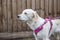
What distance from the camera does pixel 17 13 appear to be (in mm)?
7629

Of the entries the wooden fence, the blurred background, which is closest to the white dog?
the blurred background

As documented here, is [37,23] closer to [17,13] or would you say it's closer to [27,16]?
[27,16]

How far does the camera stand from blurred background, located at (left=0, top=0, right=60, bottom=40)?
756 centimetres

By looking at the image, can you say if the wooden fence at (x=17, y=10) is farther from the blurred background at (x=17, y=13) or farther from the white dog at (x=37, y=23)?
the white dog at (x=37, y=23)

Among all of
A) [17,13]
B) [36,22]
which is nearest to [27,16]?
[36,22]

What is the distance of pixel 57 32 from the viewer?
6.66m

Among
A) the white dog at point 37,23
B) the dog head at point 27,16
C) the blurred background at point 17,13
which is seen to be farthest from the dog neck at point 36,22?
the blurred background at point 17,13

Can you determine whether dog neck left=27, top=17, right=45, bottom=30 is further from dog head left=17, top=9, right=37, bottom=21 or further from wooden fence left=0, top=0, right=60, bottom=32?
wooden fence left=0, top=0, right=60, bottom=32

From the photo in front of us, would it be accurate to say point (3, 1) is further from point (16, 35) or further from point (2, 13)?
point (16, 35)

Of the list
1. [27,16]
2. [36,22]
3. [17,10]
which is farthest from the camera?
[17,10]

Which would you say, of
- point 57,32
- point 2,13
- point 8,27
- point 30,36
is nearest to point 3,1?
point 2,13

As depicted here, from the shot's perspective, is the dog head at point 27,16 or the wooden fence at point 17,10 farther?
the wooden fence at point 17,10

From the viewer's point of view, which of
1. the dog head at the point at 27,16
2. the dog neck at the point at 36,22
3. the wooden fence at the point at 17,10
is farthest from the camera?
the wooden fence at the point at 17,10

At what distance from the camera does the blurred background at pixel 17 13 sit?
7.56 m
